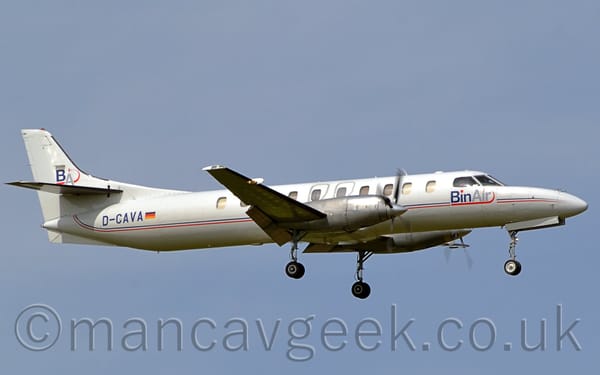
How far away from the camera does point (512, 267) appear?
96.9ft

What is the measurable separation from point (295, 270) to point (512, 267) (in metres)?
5.61

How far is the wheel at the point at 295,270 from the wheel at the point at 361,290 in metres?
3.08

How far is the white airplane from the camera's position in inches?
1158

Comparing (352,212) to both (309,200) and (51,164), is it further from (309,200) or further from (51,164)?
(51,164)

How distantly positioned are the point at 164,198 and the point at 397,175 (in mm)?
7070

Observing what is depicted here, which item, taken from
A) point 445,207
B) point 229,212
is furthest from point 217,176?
point 445,207

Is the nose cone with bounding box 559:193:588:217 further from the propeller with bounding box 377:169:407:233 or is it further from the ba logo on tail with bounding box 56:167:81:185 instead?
the ba logo on tail with bounding box 56:167:81:185

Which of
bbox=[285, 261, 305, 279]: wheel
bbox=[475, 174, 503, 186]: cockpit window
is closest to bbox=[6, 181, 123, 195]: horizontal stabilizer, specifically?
bbox=[285, 261, 305, 279]: wheel

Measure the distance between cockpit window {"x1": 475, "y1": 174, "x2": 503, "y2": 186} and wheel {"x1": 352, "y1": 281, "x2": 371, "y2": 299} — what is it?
16.1 ft

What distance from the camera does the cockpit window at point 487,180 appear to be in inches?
1178

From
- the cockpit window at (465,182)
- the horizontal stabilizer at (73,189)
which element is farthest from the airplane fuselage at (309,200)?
the horizontal stabilizer at (73,189)

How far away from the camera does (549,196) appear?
29547mm

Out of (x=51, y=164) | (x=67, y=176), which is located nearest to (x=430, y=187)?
(x=67, y=176)

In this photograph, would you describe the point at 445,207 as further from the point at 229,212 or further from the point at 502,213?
the point at 229,212
